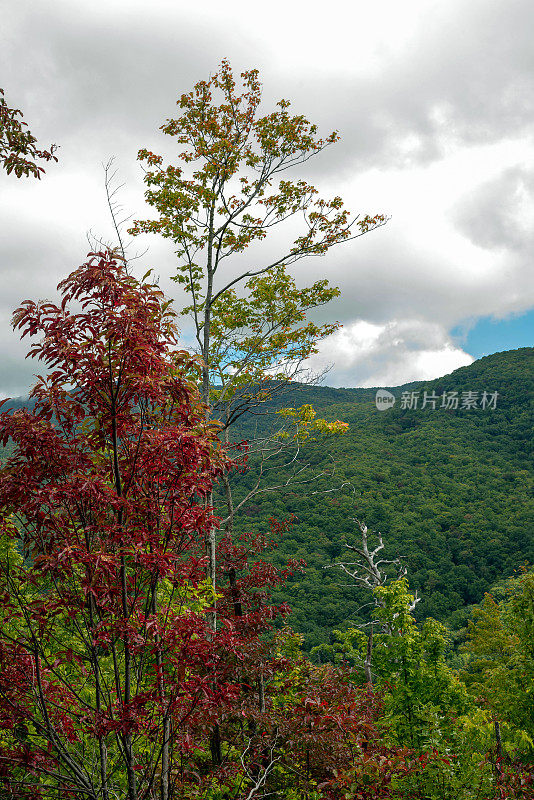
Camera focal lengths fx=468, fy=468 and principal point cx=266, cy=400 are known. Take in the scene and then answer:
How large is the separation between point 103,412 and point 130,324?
582mm

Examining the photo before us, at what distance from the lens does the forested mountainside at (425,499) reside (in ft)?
93.4
